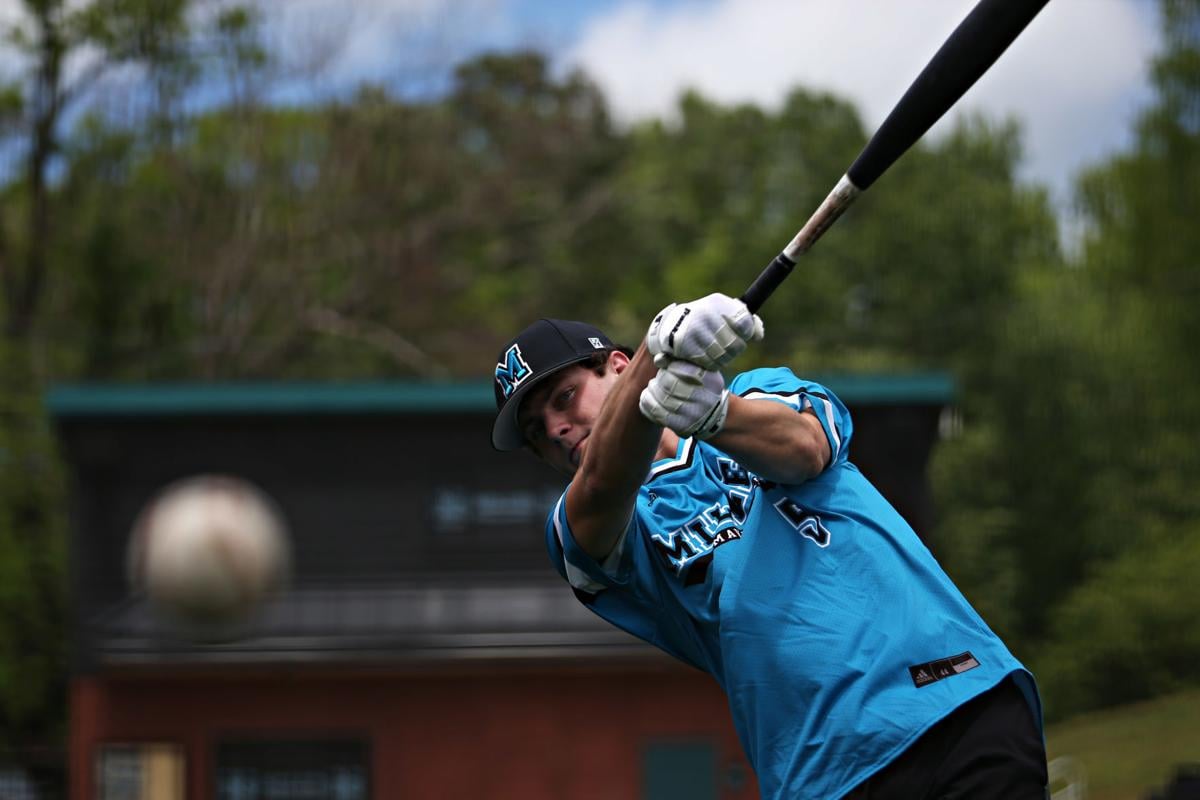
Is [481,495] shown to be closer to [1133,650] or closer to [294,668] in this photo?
[294,668]

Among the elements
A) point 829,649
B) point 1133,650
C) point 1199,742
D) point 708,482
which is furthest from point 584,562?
point 1133,650

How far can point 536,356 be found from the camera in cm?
393

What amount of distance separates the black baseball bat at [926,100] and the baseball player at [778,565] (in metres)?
0.31

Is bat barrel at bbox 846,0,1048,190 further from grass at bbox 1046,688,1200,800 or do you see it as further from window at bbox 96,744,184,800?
grass at bbox 1046,688,1200,800

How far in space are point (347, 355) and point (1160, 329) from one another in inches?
747

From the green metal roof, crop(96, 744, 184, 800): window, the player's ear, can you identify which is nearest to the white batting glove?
the player's ear

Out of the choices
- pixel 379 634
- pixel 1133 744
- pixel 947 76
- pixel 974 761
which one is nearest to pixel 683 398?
pixel 947 76

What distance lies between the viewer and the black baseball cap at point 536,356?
3904 mm

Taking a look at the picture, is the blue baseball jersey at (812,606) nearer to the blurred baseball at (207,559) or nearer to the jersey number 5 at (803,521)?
the jersey number 5 at (803,521)

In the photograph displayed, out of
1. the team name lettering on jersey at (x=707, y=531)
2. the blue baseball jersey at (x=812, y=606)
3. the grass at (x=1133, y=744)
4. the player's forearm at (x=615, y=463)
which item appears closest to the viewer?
the player's forearm at (x=615, y=463)

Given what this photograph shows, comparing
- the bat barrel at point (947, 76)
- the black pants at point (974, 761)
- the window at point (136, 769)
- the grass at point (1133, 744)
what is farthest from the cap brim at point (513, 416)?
the grass at point (1133, 744)

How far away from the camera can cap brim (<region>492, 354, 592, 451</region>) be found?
3893 millimetres

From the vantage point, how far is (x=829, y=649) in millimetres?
3611

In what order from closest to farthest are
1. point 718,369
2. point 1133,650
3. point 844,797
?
point 718,369
point 844,797
point 1133,650
